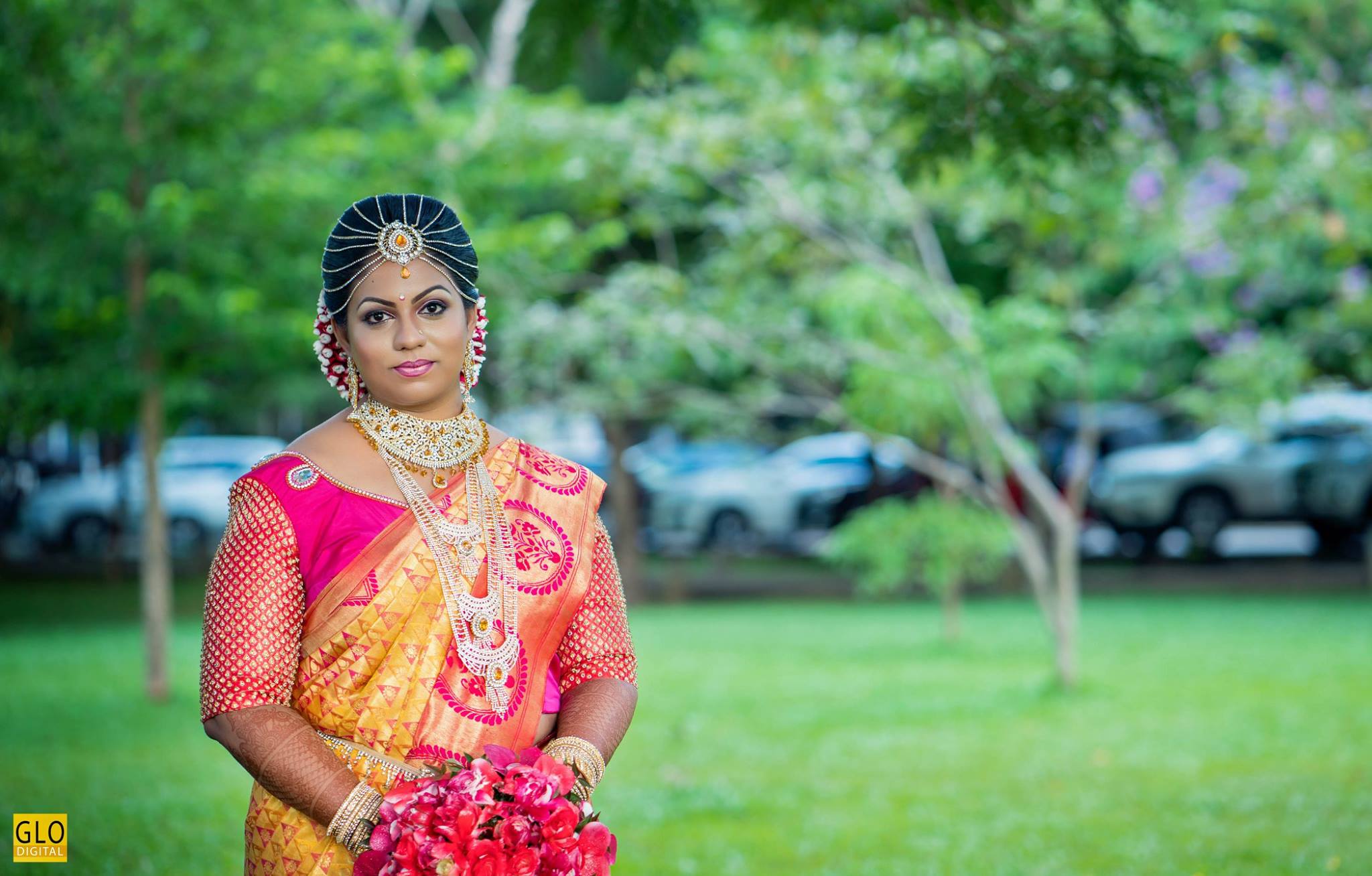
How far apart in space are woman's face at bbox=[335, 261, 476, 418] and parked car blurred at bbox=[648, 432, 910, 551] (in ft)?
59.4

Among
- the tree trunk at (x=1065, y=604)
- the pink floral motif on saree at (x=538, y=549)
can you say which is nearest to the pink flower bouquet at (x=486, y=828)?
the pink floral motif on saree at (x=538, y=549)

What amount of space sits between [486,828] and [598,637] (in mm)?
547

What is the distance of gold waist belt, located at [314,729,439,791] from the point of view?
2.46 metres

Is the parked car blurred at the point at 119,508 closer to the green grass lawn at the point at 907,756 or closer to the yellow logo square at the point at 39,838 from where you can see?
the green grass lawn at the point at 907,756

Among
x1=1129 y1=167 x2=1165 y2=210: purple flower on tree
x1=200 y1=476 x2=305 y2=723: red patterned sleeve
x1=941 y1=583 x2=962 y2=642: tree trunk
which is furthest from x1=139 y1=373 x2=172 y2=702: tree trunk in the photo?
x1=200 y1=476 x2=305 y2=723: red patterned sleeve

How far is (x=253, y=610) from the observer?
2426 mm

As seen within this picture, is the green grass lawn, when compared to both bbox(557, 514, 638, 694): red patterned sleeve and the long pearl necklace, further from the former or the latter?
the long pearl necklace

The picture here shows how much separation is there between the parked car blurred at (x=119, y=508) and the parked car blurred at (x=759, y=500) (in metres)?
6.29

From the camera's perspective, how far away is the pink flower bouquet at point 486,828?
2223 mm

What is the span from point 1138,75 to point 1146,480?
14.5m

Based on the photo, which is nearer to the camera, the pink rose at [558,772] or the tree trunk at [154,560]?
the pink rose at [558,772]

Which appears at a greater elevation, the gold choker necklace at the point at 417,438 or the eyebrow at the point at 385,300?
the eyebrow at the point at 385,300

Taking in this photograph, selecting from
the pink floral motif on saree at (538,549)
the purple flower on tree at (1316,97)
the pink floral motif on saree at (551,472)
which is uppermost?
the purple flower on tree at (1316,97)

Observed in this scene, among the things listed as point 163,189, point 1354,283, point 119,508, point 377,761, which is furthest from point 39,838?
point 119,508
